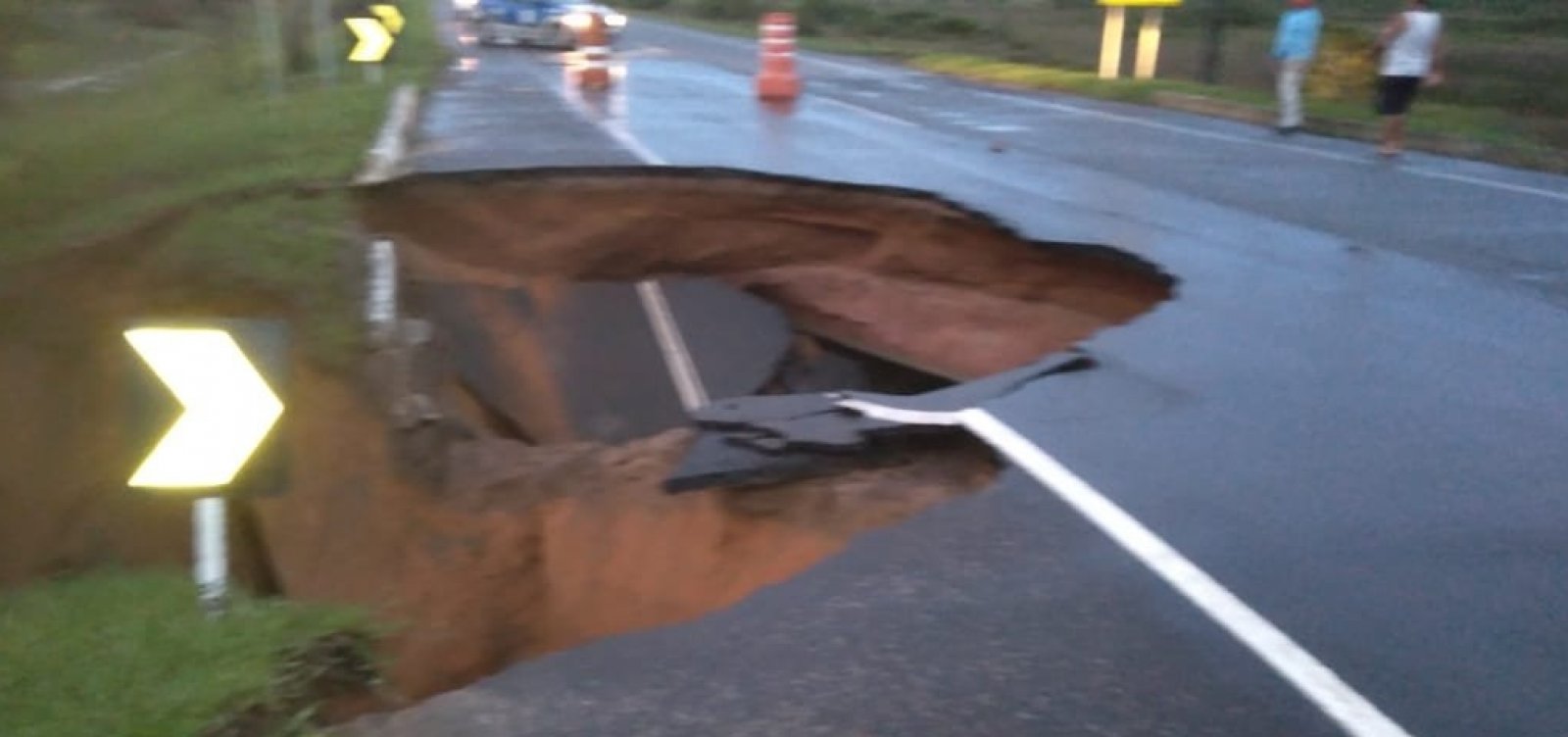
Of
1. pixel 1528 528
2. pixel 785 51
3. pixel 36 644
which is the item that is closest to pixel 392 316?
pixel 36 644

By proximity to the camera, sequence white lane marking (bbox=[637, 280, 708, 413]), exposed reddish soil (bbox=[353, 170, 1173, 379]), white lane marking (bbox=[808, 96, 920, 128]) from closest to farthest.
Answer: exposed reddish soil (bbox=[353, 170, 1173, 379]) < white lane marking (bbox=[637, 280, 708, 413]) < white lane marking (bbox=[808, 96, 920, 128])

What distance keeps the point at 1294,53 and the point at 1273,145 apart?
2052 mm

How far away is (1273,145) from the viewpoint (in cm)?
1883

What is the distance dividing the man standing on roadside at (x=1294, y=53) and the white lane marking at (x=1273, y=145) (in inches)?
42.6

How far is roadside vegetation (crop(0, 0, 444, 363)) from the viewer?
925 cm

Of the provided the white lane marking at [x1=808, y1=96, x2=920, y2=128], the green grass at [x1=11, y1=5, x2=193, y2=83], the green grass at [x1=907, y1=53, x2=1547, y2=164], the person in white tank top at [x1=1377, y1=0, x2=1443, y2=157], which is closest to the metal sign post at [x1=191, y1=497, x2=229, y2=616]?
the green grass at [x1=11, y1=5, x2=193, y2=83]

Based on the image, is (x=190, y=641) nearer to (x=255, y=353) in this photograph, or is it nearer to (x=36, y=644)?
(x=36, y=644)

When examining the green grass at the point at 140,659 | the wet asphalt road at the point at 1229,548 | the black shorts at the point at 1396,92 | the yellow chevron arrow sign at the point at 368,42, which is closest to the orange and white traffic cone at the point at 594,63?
the yellow chevron arrow sign at the point at 368,42

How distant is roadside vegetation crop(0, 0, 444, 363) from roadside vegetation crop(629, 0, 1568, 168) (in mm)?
13414

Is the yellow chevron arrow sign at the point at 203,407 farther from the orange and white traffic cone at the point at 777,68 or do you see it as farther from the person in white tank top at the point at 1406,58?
the orange and white traffic cone at the point at 777,68

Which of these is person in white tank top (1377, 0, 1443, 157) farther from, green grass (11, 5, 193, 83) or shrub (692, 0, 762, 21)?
shrub (692, 0, 762, 21)

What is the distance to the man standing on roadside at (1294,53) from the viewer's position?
20094 mm

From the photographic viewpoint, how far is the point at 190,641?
14.9 feet

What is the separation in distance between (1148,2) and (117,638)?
26.5 metres
